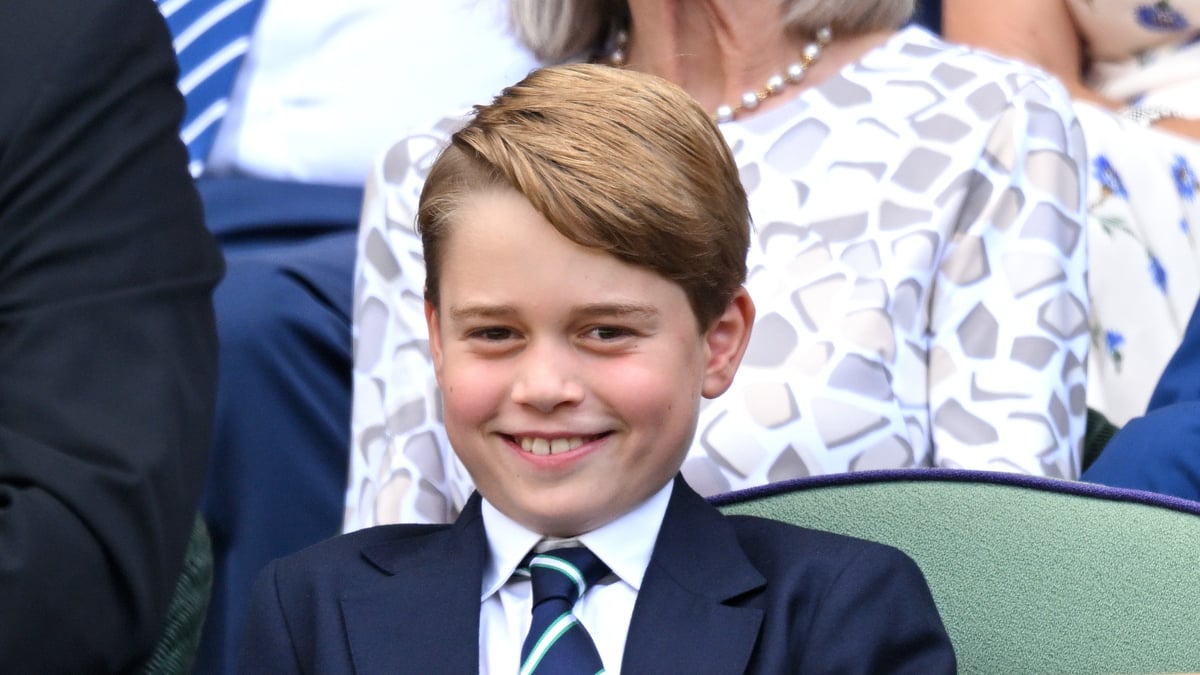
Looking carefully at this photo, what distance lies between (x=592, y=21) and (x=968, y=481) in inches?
35.9

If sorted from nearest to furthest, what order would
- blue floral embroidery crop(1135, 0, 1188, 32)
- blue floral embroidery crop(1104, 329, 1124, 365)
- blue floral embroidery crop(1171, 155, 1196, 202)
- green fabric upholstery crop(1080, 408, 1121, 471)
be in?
green fabric upholstery crop(1080, 408, 1121, 471), blue floral embroidery crop(1104, 329, 1124, 365), blue floral embroidery crop(1171, 155, 1196, 202), blue floral embroidery crop(1135, 0, 1188, 32)

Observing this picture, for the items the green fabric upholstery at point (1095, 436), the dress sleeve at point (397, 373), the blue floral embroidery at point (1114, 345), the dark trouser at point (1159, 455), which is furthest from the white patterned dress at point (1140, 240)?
the dress sleeve at point (397, 373)

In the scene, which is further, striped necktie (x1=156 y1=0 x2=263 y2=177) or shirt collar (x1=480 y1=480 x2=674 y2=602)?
striped necktie (x1=156 y1=0 x2=263 y2=177)

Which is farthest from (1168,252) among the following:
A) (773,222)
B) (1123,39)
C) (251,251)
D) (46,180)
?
(46,180)

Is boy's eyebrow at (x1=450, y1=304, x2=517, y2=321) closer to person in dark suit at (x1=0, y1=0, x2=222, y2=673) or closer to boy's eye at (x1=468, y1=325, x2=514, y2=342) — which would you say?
boy's eye at (x1=468, y1=325, x2=514, y2=342)

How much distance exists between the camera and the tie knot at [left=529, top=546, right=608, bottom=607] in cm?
122

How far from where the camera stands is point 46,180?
155cm

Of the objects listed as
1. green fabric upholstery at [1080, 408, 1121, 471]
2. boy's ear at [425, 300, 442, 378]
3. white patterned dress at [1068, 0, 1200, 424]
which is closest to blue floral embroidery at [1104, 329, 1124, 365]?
white patterned dress at [1068, 0, 1200, 424]

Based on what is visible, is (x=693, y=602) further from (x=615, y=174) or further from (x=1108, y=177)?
(x=1108, y=177)

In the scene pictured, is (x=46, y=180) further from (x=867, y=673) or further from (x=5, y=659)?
(x=867, y=673)

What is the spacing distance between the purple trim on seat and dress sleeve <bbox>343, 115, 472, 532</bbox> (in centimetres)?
46

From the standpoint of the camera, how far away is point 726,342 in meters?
1.31

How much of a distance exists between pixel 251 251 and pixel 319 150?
301 mm

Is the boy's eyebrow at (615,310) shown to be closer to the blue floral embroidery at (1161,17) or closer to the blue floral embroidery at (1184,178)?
the blue floral embroidery at (1184,178)
